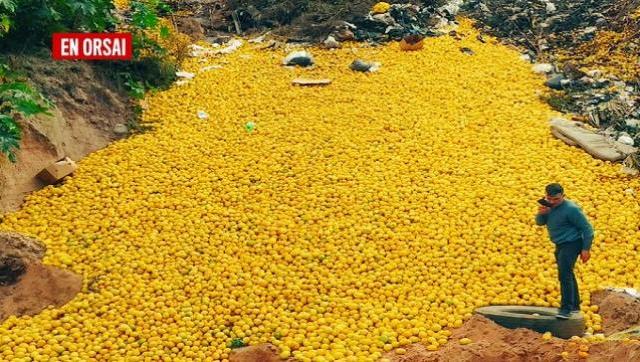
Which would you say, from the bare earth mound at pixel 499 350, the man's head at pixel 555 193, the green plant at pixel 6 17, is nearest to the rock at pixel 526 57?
→ the man's head at pixel 555 193

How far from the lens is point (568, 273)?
596 cm

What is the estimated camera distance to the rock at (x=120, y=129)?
10.6 meters

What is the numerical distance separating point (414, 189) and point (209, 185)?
10.3 feet

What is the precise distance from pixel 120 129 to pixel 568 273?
793 centimetres

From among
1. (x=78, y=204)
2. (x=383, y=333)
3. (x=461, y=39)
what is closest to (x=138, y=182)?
(x=78, y=204)

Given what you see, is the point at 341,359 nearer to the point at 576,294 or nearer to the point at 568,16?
the point at 576,294

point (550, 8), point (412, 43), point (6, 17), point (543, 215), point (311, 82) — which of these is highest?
point (6, 17)

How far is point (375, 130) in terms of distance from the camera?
10.5 metres

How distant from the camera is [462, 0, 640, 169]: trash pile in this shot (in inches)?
432

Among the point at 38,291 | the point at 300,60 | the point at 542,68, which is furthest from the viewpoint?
the point at 300,60

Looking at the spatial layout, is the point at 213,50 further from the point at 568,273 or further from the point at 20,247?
the point at 568,273

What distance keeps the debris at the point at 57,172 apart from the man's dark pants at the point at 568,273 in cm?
718

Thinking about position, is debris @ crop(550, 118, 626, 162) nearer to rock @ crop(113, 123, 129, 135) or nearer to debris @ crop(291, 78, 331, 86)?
debris @ crop(291, 78, 331, 86)

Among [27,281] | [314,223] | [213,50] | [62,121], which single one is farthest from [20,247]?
[213,50]
